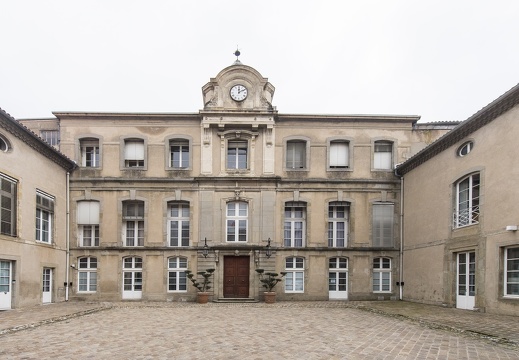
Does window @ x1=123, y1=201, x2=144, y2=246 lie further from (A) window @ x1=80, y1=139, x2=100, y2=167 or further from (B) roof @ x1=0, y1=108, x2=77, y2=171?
(B) roof @ x1=0, y1=108, x2=77, y2=171

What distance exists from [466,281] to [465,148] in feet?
15.2

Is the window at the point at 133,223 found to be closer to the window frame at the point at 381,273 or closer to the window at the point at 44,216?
the window at the point at 44,216

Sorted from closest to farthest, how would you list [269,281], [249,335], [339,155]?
[249,335]
[269,281]
[339,155]

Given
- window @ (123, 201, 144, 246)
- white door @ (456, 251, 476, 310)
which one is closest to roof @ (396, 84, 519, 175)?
white door @ (456, 251, 476, 310)

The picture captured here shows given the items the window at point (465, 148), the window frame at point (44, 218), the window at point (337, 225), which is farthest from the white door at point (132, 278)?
the window at point (465, 148)

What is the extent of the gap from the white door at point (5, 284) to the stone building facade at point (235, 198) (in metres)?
4.81

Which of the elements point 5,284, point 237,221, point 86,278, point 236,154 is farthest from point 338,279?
point 5,284

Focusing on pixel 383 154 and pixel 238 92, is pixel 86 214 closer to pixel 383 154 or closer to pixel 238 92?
pixel 238 92

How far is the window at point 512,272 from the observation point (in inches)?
475

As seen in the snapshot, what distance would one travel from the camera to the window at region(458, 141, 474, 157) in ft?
47.8

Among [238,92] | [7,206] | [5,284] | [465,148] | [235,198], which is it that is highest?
[238,92]

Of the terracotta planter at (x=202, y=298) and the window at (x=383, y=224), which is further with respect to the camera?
the window at (x=383, y=224)

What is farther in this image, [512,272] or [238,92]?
[238,92]

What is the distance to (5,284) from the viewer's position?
14461 millimetres
